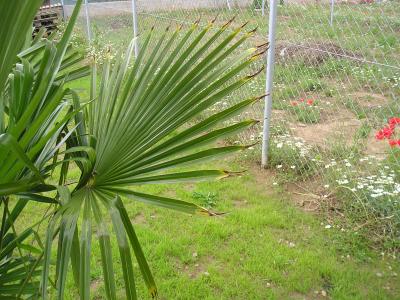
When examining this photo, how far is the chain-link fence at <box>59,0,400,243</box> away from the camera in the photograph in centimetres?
338

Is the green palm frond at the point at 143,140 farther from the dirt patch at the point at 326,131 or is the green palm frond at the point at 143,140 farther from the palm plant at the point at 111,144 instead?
the dirt patch at the point at 326,131

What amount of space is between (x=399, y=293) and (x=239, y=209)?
4.49 ft

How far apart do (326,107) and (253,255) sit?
2.79 meters

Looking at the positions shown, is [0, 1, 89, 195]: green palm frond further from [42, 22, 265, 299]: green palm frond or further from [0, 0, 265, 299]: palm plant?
[42, 22, 265, 299]: green palm frond

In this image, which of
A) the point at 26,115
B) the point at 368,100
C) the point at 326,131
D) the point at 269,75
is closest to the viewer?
the point at 26,115

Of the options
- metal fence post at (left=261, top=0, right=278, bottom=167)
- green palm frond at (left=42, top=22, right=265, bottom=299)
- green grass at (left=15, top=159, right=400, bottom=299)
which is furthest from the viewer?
metal fence post at (left=261, top=0, right=278, bottom=167)

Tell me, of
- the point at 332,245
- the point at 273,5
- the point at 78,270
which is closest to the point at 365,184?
the point at 332,245

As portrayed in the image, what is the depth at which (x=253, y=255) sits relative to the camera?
300 cm

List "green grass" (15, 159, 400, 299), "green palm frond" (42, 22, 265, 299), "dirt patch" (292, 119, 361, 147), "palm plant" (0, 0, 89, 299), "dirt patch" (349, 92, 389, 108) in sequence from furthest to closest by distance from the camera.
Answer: "dirt patch" (349, 92, 389, 108) < "dirt patch" (292, 119, 361, 147) < "green grass" (15, 159, 400, 299) < "green palm frond" (42, 22, 265, 299) < "palm plant" (0, 0, 89, 299)

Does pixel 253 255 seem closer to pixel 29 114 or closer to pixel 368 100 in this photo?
pixel 29 114

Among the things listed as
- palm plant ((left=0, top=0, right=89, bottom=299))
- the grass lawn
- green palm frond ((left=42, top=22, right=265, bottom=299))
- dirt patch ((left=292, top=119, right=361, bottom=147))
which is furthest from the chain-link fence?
palm plant ((left=0, top=0, right=89, bottom=299))

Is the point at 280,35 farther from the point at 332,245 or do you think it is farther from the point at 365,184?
the point at 332,245

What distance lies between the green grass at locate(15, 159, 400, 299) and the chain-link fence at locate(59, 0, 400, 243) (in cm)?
35

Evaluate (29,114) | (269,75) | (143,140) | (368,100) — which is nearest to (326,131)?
(368,100)
